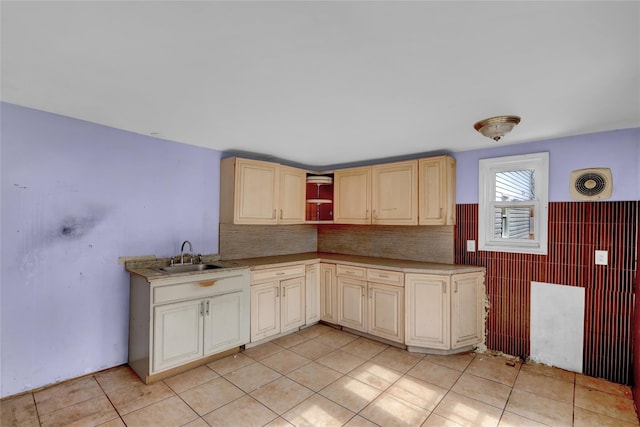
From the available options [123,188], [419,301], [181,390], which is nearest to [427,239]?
[419,301]

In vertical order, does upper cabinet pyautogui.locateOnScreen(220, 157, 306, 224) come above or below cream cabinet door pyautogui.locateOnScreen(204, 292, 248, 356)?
above

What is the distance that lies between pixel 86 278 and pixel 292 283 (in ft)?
6.49

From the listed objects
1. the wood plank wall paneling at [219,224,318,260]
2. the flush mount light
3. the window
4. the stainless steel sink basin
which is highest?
the flush mount light

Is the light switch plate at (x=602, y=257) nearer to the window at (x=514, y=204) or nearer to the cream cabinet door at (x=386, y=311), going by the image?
the window at (x=514, y=204)

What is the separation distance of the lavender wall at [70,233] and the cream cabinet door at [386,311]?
2.27 meters

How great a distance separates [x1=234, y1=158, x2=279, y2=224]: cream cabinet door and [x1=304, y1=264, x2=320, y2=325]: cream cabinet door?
791 millimetres

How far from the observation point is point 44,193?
2.39 meters

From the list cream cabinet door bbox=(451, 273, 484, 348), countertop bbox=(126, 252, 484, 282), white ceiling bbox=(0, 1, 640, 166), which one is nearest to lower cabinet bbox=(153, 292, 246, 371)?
countertop bbox=(126, 252, 484, 282)

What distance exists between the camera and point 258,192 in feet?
11.8

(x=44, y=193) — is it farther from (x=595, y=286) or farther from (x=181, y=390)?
(x=595, y=286)

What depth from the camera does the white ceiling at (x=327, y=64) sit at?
1.23 metres

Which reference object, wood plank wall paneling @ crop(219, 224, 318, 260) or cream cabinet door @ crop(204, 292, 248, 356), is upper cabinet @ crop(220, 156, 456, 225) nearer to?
wood plank wall paneling @ crop(219, 224, 318, 260)

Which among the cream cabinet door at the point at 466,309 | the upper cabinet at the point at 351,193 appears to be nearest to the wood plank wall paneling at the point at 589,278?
the cream cabinet door at the point at 466,309

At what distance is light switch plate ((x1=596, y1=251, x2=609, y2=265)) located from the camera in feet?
8.69
